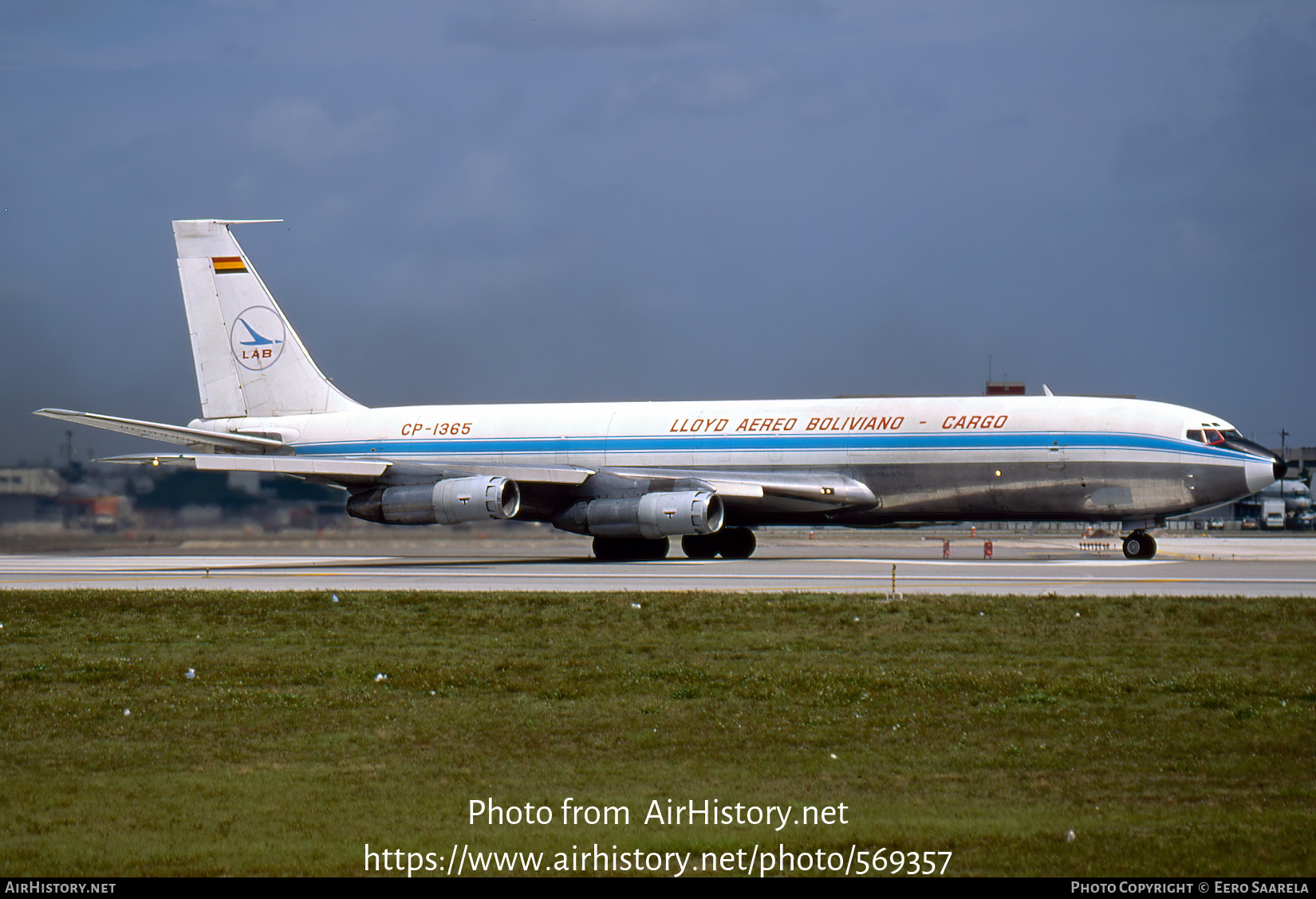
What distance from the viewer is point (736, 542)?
125 feet

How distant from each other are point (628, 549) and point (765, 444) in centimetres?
472

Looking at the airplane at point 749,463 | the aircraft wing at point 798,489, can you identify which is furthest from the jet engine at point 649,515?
the aircraft wing at point 798,489

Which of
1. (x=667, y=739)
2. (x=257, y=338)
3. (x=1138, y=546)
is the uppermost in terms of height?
(x=257, y=338)

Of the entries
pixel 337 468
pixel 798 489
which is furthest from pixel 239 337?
pixel 798 489

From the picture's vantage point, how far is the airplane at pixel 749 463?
3269cm

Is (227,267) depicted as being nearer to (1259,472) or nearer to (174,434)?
(174,434)

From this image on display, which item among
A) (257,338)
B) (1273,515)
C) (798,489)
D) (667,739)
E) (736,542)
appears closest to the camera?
(667,739)

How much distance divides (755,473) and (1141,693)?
24.3 meters

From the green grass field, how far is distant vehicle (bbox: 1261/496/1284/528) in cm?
9373

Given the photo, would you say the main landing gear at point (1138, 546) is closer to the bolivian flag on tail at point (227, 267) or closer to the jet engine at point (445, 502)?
the jet engine at point (445, 502)

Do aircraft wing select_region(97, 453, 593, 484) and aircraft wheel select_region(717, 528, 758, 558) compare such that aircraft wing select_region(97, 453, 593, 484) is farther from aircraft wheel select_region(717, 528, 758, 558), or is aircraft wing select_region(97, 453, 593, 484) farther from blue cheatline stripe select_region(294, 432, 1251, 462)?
aircraft wheel select_region(717, 528, 758, 558)

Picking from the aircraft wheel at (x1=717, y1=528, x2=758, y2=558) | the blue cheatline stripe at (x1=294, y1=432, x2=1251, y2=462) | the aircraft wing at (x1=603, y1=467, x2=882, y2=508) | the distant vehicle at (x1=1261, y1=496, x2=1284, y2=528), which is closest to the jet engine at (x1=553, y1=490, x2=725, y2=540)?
the aircraft wing at (x1=603, y1=467, x2=882, y2=508)
